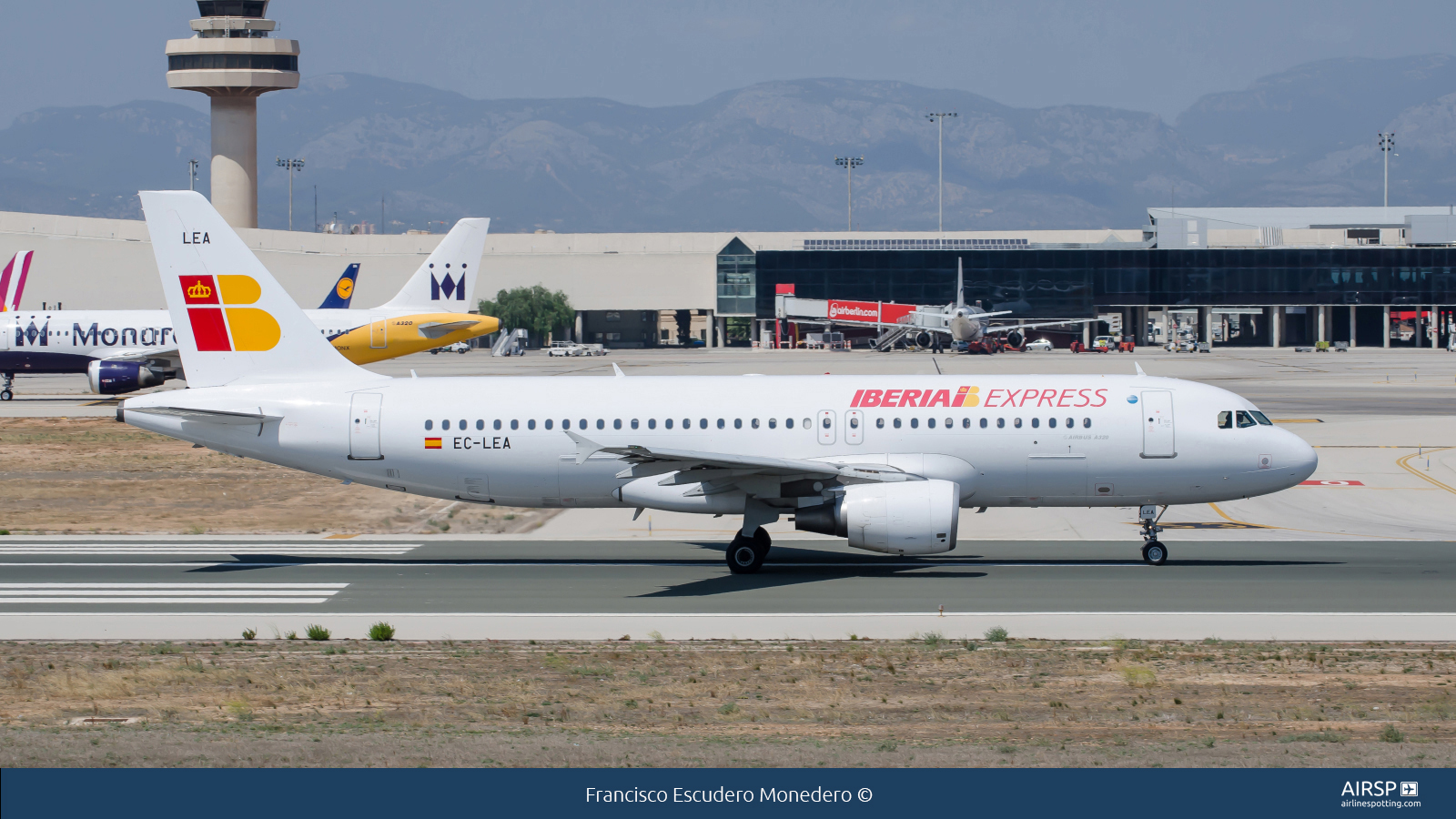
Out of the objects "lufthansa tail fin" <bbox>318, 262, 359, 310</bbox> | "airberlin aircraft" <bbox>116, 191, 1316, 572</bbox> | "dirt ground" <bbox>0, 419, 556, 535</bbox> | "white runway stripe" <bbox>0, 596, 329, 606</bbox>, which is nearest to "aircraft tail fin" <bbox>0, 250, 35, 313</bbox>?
"lufthansa tail fin" <bbox>318, 262, 359, 310</bbox>

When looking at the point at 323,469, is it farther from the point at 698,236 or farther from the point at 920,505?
the point at 698,236

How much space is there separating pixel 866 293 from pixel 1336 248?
56495 millimetres

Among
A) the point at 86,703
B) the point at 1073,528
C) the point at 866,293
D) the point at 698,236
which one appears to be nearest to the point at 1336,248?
the point at 866,293

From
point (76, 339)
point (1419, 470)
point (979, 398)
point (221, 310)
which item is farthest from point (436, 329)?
point (1419, 470)

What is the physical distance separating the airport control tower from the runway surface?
484 ft

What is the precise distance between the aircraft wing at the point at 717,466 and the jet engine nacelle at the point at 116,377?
49.5 m

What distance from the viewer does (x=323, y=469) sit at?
29.5 m

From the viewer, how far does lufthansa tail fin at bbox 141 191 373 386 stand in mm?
29703

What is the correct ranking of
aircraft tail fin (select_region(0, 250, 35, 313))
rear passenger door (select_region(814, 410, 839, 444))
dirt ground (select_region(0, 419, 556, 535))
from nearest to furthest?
1. rear passenger door (select_region(814, 410, 839, 444))
2. dirt ground (select_region(0, 419, 556, 535))
3. aircraft tail fin (select_region(0, 250, 35, 313))

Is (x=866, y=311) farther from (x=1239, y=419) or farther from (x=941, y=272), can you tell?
(x=1239, y=419)

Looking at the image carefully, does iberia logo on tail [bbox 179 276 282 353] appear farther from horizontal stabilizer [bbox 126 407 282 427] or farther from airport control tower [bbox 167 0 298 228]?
airport control tower [bbox 167 0 298 228]

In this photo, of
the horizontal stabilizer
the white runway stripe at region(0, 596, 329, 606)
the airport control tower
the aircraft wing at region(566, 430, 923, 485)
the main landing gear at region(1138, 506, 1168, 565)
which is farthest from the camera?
the airport control tower

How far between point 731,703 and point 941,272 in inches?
6113

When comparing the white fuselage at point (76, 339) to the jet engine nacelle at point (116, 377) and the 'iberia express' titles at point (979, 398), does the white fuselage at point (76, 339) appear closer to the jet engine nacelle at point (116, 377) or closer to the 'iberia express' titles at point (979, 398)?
the jet engine nacelle at point (116, 377)
